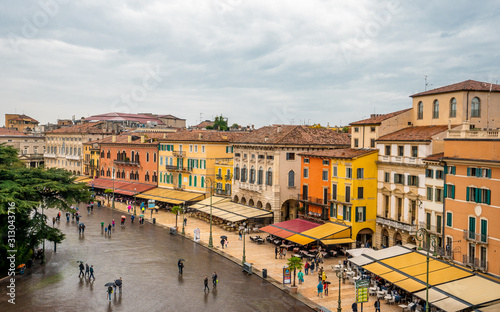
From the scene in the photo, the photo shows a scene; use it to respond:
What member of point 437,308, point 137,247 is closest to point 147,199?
point 137,247

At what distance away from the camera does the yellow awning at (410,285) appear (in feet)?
98.4

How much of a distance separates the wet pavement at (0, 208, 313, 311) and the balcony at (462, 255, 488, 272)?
40.9ft

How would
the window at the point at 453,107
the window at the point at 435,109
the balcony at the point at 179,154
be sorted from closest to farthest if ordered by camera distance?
1. the window at the point at 453,107
2. the window at the point at 435,109
3. the balcony at the point at 179,154

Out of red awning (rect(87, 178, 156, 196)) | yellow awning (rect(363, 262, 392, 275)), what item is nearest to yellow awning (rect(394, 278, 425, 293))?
yellow awning (rect(363, 262, 392, 275))

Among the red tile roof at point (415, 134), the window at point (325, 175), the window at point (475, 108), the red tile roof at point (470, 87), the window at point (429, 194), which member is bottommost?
the window at point (429, 194)

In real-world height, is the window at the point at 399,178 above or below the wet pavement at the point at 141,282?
above

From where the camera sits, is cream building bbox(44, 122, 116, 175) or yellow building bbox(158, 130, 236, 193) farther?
cream building bbox(44, 122, 116, 175)

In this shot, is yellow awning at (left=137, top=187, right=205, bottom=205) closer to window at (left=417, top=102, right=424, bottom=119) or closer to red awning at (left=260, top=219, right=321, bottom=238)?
red awning at (left=260, top=219, right=321, bottom=238)

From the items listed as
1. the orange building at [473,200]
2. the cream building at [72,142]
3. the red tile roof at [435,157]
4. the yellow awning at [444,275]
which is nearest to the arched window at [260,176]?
the red tile roof at [435,157]

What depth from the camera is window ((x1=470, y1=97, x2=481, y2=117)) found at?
42281mm

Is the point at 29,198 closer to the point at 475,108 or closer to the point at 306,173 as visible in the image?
the point at 306,173

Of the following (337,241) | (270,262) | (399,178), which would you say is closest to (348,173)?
(399,178)

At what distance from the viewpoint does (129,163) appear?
87.0m

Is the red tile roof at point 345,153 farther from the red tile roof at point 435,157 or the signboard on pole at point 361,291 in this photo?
the signboard on pole at point 361,291
